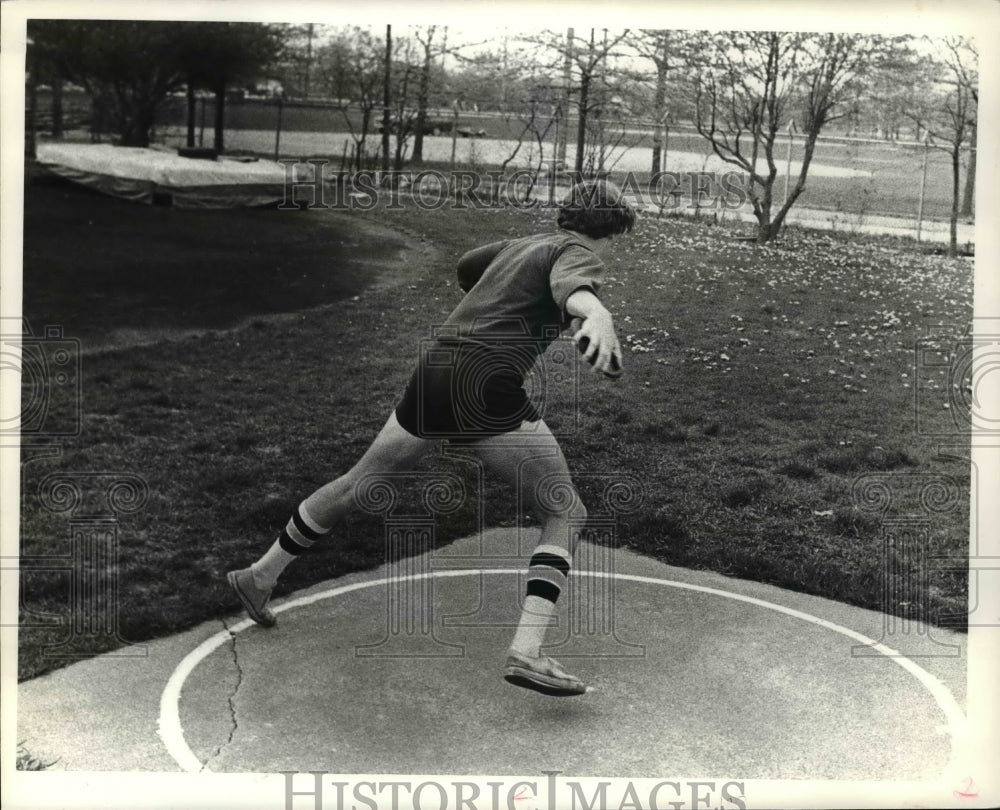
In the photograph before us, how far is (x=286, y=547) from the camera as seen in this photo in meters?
5.00

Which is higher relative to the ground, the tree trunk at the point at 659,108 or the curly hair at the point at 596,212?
the tree trunk at the point at 659,108

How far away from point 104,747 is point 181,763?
0.31m

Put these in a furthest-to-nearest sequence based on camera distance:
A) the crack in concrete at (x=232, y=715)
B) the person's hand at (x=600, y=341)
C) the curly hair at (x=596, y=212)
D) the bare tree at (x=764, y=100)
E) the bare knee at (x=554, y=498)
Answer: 1. the bare tree at (x=764, y=100)
2. the curly hair at (x=596, y=212)
3. the bare knee at (x=554, y=498)
4. the crack in concrete at (x=232, y=715)
5. the person's hand at (x=600, y=341)

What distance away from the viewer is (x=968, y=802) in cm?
489

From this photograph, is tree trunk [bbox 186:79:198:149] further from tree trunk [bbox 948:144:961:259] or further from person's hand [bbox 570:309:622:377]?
tree trunk [bbox 948:144:961:259]

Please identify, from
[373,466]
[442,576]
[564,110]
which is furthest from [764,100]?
[442,576]

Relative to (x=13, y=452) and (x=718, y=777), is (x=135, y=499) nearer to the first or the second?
(x=13, y=452)

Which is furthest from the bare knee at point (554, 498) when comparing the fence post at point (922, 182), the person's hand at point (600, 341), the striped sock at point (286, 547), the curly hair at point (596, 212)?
the fence post at point (922, 182)

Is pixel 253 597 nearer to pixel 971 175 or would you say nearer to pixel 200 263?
pixel 200 263

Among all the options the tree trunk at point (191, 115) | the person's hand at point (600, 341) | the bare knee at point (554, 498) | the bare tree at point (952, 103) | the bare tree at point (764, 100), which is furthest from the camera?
the tree trunk at point (191, 115)

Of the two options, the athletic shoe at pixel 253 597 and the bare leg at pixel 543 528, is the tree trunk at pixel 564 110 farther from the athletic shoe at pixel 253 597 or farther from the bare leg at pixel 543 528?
the athletic shoe at pixel 253 597

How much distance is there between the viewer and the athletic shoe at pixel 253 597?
16.4 feet

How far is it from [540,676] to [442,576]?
63 cm

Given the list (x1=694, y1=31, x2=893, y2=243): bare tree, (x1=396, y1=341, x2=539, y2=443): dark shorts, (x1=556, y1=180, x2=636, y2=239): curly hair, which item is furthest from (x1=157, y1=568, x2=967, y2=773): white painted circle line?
(x1=694, y1=31, x2=893, y2=243): bare tree
